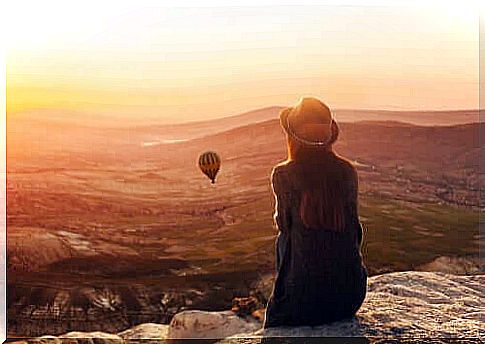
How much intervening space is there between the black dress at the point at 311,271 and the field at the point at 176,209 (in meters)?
0.24

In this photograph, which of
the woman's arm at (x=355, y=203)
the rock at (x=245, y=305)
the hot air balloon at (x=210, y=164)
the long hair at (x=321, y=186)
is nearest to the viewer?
the long hair at (x=321, y=186)

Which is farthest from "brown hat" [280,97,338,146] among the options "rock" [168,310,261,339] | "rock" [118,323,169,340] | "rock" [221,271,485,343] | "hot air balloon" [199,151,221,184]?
"rock" [118,323,169,340]

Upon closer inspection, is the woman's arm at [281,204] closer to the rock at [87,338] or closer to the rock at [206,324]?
the rock at [206,324]

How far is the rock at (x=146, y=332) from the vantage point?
5.62 m

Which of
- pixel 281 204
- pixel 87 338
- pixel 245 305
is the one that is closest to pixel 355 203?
pixel 281 204

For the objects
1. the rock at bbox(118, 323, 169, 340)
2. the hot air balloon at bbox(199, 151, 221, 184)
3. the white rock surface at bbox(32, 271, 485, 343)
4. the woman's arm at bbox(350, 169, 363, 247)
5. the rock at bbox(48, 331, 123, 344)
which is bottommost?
the rock at bbox(48, 331, 123, 344)

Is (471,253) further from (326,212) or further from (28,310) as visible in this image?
(28,310)

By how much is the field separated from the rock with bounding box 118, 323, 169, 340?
4 cm

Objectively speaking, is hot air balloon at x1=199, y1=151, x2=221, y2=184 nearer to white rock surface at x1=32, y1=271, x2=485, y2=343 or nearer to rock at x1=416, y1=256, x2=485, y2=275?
white rock surface at x1=32, y1=271, x2=485, y2=343

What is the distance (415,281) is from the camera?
Answer: 220 inches

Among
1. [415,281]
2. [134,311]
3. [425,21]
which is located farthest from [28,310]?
[425,21]

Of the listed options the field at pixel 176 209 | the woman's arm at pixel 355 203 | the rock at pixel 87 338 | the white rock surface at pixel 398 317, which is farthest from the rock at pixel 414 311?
the rock at pixel 87 338

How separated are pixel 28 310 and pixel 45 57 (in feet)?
4.58

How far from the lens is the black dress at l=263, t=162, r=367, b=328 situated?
5.31 metres
